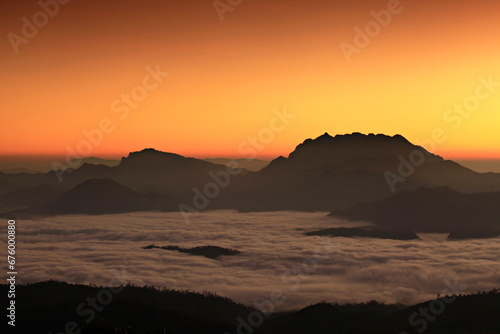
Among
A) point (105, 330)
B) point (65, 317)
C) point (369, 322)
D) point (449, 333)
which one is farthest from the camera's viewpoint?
point (369, 322)

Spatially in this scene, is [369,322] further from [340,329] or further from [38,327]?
[38,327]

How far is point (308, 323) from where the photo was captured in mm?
166250

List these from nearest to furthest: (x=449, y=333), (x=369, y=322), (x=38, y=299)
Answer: (x=449, y=333) → (x=369, y=322) → (x=38, y=299)

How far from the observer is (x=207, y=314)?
178 m

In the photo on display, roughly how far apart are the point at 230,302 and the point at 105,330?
106 meters

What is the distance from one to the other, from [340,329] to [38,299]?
305 ft

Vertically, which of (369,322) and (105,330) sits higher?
(105,330)

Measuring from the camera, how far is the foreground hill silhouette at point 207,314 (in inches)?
5231

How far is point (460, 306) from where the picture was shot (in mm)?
175250

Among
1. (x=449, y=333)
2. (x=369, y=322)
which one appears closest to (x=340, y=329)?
(x=369, y=322)

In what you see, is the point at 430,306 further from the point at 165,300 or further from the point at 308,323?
the point at 165,300

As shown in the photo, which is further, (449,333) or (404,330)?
(449,333)

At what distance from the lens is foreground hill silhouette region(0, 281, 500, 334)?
13288 centimetres

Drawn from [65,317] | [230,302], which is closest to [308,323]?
[230,302]
